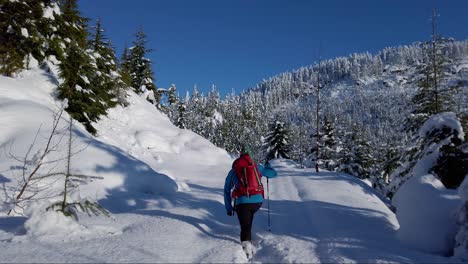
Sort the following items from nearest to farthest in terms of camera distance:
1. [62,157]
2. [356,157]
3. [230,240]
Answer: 1. [230,240]
2. [62,157]
3. [356,157]

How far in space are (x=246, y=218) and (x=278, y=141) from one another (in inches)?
1454

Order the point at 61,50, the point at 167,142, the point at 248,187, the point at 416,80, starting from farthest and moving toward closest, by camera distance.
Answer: the point at 167,142
the point at 61,50
the point at 416,80
the point at 248,187

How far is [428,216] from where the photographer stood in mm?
5922

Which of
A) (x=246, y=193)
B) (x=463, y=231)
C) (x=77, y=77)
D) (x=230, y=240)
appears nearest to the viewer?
(x=463, y=231)

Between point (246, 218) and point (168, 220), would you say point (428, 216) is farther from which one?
point (168, 220)

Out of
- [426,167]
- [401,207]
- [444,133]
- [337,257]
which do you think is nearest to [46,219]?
[337,257]

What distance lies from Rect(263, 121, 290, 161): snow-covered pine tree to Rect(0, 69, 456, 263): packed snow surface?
2434 cm

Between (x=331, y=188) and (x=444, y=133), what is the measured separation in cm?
504

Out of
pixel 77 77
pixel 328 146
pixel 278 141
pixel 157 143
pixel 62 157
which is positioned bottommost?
pixel 62 157

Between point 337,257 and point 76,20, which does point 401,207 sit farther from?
point 76,20

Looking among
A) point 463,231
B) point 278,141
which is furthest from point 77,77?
point 278,141

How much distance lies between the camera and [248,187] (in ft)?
19.3

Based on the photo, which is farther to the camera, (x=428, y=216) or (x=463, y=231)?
(x=428, y=216)

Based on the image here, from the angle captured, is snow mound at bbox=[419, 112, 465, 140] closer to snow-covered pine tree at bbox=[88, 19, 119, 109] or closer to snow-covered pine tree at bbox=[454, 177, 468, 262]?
snow-covered pine tree at bbox=[454, 177, 468, 262]
